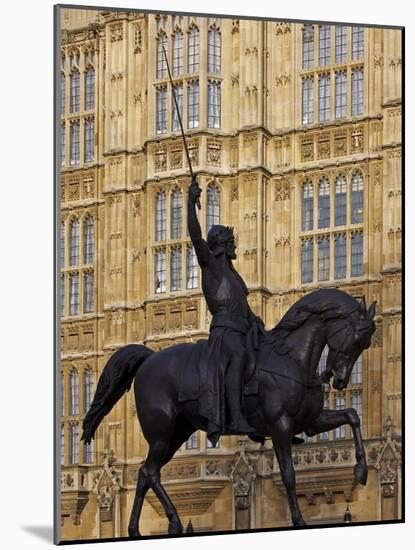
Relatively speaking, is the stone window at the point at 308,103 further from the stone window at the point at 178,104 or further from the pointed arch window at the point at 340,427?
the pointed arch window at the point at 340,427

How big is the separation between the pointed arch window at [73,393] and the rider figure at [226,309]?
3055 millimetres

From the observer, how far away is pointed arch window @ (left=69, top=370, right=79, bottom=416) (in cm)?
2148

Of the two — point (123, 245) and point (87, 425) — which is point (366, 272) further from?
point (87, 425)

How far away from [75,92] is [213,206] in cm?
286

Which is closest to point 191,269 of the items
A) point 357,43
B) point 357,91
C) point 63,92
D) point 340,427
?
point 340,427

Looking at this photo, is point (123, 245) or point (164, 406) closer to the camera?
point (164, 406)

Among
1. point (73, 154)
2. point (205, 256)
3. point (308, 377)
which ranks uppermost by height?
point (73, 154)

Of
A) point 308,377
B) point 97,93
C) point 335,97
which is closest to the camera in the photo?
point 308,377

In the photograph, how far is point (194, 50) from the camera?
22.9 m

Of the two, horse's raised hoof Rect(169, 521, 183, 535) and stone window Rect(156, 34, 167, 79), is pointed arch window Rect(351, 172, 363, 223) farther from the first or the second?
horse's raised hoof Rect(169, 521, 183, 535)

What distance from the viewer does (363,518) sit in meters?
22.4

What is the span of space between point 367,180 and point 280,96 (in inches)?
56.7

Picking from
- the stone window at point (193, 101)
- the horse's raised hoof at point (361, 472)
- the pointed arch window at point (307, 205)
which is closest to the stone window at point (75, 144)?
the stone window at point (193, 101)

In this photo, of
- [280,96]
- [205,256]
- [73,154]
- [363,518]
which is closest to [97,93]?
[73,154]
